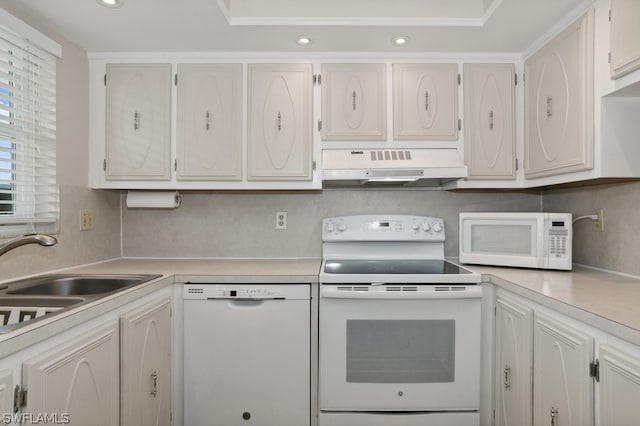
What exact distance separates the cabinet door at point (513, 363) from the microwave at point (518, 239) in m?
0.34

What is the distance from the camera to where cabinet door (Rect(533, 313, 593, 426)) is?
1.15 m

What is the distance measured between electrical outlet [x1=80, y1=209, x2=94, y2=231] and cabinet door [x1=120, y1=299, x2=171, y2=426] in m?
0.78

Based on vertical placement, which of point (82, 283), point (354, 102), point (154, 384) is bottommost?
point (154, 384)

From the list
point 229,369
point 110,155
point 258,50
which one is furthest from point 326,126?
point 229,369

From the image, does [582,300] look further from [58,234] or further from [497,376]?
[58,234]

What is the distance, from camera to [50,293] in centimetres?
167

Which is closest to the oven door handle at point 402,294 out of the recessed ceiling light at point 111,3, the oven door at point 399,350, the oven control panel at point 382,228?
the oven door at point 399,350

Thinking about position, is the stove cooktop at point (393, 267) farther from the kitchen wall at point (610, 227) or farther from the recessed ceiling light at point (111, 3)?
the recessed ceiling light at point (111, 3)

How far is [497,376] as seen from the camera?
70.1 inches

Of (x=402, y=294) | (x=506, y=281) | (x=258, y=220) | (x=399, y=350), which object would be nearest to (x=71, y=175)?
(x=258, y=220)

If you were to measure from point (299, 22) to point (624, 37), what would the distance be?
1389mm

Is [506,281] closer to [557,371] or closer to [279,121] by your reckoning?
[557,371]

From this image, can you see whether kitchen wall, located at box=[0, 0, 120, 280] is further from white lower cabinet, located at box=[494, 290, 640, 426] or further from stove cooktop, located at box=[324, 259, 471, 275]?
white lower cabinet, located at box=[494, 290, 640, 426]

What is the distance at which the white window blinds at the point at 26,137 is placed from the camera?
1580mm
